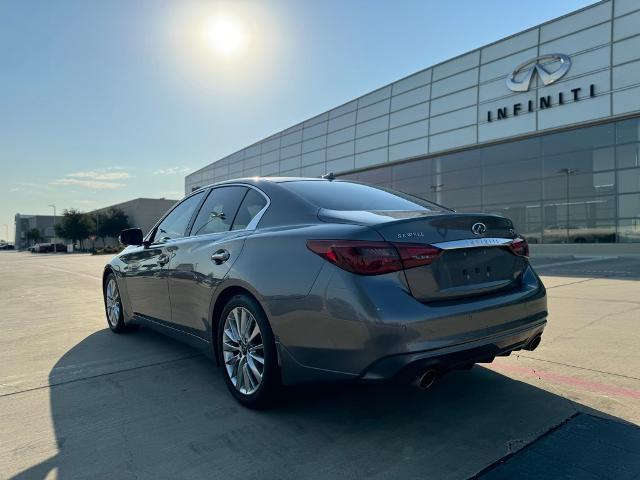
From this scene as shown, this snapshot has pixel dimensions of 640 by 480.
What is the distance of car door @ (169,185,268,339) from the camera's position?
11.2 ft

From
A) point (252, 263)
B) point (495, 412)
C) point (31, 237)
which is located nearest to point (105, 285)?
point (252, 263)

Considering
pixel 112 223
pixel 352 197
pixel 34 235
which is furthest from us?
pixel 34 235

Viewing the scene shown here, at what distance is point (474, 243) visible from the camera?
283cm

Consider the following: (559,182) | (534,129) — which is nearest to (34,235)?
(534,129)

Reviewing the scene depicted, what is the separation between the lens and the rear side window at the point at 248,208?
3.45 m

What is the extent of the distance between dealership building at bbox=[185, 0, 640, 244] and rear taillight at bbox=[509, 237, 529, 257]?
782 inches

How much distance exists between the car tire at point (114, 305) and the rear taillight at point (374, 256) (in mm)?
3757

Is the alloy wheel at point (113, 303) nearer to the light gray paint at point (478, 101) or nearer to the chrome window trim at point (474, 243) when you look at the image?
the chrome window trim at point (474, 243)

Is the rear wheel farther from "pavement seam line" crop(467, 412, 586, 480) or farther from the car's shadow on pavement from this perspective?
"pavement seam line" crop(467, 412, 586, 480)

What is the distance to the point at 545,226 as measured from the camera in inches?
888

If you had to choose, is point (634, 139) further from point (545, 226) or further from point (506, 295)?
point (506, 295)

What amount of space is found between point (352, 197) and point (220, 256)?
1.05m

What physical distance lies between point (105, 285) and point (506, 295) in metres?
4.99

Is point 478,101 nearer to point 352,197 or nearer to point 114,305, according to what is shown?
point 114,305
